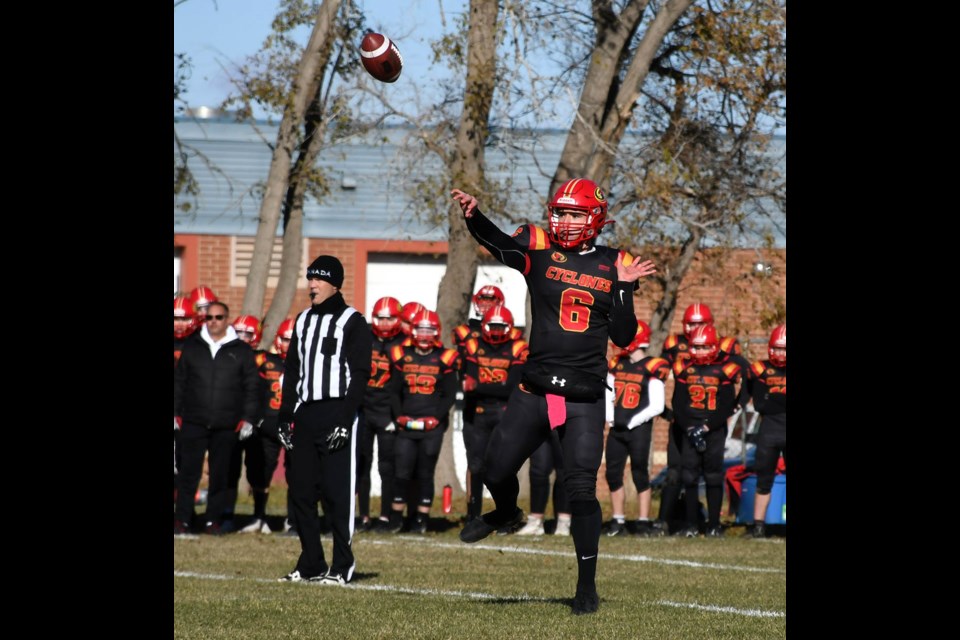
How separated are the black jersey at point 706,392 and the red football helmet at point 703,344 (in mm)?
69

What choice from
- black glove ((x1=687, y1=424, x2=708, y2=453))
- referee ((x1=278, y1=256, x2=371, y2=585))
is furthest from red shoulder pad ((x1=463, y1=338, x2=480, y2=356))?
referee ((x1=278, y1=256, x2=371, y2=585))

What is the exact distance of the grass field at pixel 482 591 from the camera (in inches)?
273

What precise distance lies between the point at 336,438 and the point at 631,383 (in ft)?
19.0

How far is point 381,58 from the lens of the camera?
859 centimetres

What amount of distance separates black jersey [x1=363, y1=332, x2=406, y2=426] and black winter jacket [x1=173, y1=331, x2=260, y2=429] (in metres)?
1.27

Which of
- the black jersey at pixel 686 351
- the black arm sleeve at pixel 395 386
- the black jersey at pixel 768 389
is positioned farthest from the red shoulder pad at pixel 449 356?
the black jersey at pixel 768 389

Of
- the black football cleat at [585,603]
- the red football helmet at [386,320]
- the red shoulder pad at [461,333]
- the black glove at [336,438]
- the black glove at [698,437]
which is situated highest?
the red football helmet at [386,320]

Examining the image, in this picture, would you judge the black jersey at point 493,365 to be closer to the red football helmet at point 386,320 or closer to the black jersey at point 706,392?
the red football helmet at point 386,320

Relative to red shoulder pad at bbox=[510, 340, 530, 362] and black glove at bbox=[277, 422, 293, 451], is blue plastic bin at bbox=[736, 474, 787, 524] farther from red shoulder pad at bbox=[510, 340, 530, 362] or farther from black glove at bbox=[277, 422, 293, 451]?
black glove at bbox=[277, 422, 293, 451]

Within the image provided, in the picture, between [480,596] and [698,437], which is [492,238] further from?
[698,437]
